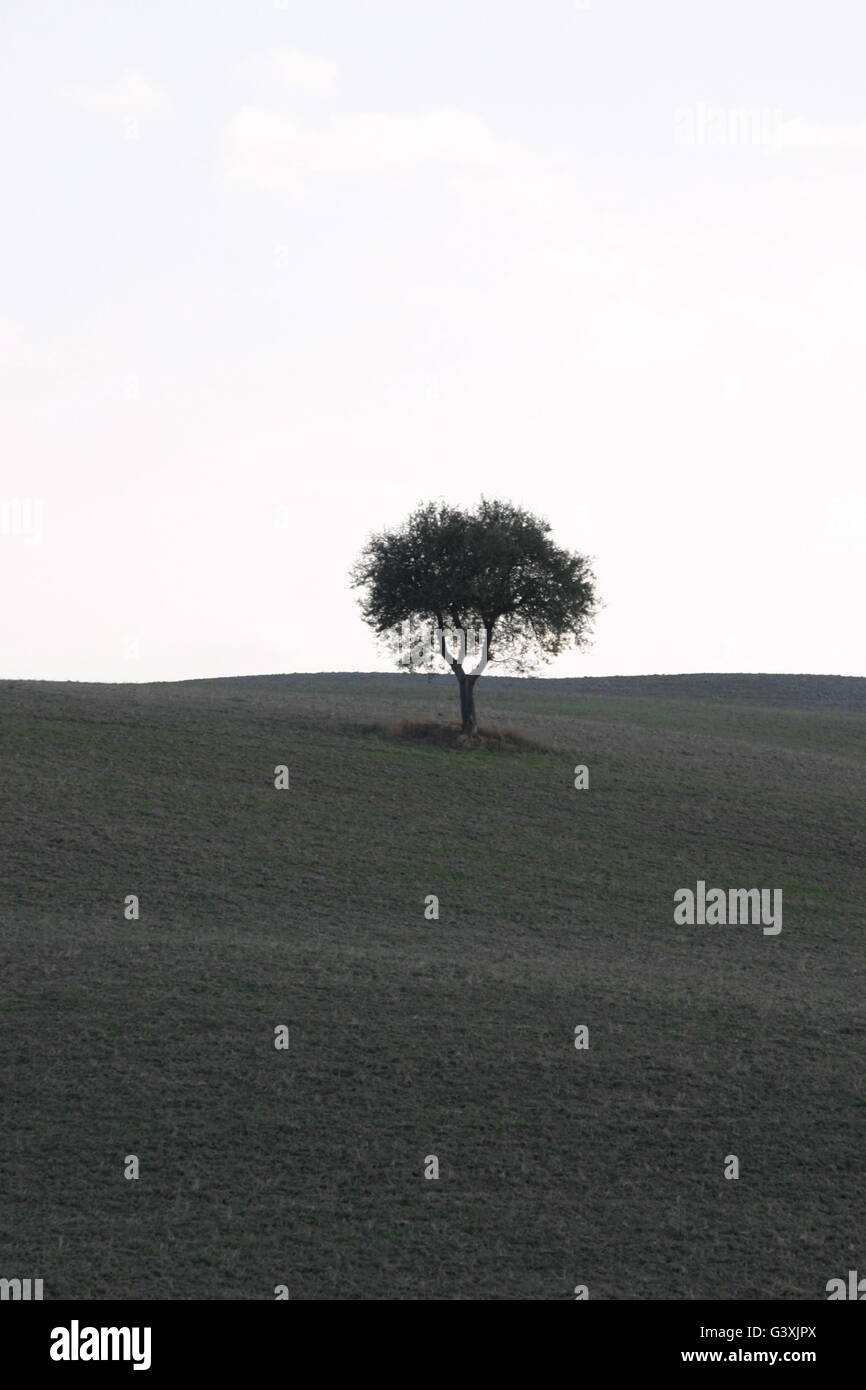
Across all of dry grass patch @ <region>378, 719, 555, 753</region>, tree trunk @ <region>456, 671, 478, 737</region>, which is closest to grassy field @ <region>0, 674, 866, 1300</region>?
dry grass patch @ <region>378, 719, 555, 753</region>

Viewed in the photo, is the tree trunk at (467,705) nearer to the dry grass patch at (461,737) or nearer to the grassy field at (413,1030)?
the dry grass patch at (461,737)

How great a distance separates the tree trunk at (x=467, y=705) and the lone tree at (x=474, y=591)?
50mm

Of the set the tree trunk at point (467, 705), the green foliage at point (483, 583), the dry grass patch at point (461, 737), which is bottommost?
the dry grass patch at point (461, 737)

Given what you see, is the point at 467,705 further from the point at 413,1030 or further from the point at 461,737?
the point at 413,1030

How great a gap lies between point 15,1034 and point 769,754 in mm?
40217

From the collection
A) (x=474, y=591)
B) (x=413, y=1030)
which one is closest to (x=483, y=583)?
(x=474, y=591)

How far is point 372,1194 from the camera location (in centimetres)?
1298

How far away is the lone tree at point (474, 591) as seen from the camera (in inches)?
1829

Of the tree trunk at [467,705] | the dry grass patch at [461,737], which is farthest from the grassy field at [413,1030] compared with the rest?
the tree trunk at [467,705]

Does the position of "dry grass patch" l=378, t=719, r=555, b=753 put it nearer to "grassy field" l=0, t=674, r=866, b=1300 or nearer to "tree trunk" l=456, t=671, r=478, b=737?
"tree trunk" l=456, t=671, r=478, b=737

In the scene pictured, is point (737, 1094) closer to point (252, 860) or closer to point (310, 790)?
point (252, 860)

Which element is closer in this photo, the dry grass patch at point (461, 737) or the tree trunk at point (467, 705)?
the dry grass patch at point (461, 737)

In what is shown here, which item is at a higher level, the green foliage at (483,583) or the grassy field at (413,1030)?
the green foliage at (483,583)
